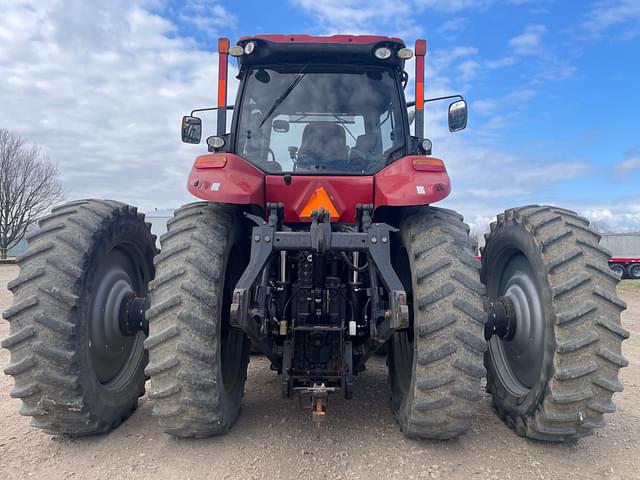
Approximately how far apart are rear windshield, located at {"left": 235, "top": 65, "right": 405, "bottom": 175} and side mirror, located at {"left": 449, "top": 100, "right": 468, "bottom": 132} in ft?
2.54

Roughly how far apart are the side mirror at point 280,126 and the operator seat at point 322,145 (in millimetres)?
161

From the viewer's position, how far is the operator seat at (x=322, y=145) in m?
3.72

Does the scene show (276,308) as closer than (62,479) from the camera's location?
No

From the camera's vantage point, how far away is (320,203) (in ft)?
11.2

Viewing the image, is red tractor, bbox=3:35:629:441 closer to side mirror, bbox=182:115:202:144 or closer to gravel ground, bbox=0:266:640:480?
gravel ground, bbox=0:266:640:480

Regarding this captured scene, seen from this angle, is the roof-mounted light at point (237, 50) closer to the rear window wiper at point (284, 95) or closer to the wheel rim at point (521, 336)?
the rear window wiper at point (284, 95)

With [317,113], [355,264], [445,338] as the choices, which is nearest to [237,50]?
[317,113]

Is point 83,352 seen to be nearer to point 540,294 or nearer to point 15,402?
point 15,402

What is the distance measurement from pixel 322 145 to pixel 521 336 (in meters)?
1.95

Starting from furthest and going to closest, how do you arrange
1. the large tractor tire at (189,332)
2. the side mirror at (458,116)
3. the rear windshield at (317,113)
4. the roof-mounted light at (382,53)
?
the side mirror at (458,116)
the rear windshield at (317,113)
the roof-mounted light at (382,53)
the large tractor tire at (189,332)

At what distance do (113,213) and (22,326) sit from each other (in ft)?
3.19

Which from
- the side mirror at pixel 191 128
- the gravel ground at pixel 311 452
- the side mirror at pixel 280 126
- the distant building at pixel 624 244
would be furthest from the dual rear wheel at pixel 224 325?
the distant building at pixel 624 244

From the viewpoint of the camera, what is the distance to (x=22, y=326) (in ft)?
9.39

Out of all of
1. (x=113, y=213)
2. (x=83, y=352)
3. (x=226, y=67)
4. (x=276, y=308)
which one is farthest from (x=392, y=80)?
(x=83, y=352)
